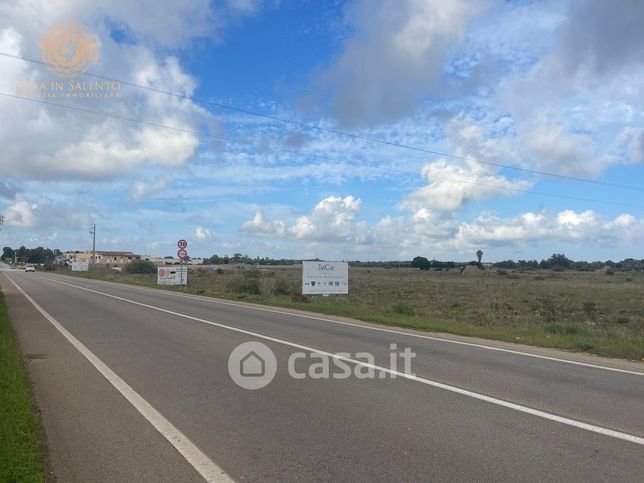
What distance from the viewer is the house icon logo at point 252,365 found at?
8.25 meters

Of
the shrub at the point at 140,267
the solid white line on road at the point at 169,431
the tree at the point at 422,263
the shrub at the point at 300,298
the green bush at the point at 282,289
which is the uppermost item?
the tree at the point at 422,263

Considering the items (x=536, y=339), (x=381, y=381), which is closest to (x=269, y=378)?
(x=381, y=381)

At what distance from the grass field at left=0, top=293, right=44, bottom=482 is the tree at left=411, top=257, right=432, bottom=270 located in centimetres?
15167

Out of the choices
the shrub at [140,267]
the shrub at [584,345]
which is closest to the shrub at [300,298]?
the shrub at [584,345]

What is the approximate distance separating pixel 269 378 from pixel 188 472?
3.77 m

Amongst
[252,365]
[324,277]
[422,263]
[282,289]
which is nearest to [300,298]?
[324,277]

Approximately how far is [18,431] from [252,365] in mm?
4463

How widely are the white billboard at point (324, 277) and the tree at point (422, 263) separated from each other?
131 meters


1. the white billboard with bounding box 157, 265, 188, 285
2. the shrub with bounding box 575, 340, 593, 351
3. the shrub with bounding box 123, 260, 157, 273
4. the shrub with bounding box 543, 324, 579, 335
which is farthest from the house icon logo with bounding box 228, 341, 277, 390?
the shrub with bounding box 123, 260, 157, 273

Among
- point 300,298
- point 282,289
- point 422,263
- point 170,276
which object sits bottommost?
point 300,298

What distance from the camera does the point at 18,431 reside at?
5.55 metres

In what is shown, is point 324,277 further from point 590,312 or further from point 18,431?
point 18,431

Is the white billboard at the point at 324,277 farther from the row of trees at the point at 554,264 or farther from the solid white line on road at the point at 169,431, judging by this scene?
the row of trees at the point at 554,264

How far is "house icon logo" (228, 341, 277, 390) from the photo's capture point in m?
8.25
